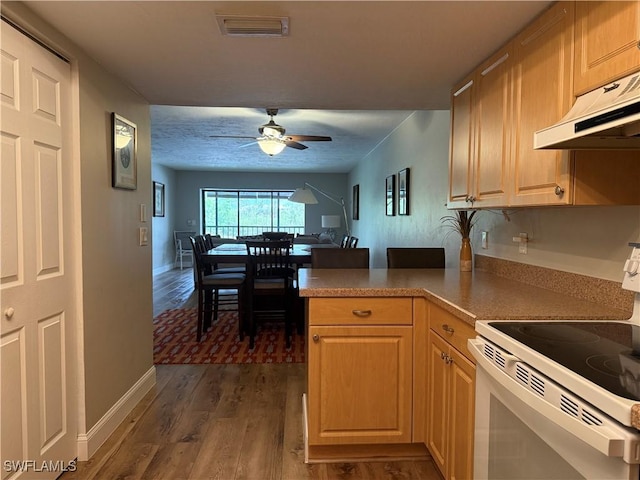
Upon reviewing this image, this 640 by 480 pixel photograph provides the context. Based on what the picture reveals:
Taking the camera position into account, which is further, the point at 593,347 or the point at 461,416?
the point at 461,416

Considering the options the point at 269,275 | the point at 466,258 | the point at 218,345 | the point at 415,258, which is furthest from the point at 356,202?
the point at 466,258

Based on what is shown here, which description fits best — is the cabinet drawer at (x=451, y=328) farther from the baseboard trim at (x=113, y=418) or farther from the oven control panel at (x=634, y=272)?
the baseboard trim at (x=113, y=418)

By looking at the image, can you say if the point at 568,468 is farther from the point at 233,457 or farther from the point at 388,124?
the point at 388,124

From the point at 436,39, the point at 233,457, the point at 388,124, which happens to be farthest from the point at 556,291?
the point at 388,124

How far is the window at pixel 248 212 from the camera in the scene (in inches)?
394

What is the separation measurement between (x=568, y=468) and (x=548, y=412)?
123 mm

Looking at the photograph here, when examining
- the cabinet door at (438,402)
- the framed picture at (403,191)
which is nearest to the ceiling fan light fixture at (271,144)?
the framed picture at (403,191)

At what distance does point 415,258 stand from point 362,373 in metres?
1.19

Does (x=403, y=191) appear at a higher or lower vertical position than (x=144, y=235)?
higher

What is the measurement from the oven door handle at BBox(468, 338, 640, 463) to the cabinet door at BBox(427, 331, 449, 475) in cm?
48

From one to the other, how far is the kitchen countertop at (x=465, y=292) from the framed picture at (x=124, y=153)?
1221 millimetres

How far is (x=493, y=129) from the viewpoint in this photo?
1.89m

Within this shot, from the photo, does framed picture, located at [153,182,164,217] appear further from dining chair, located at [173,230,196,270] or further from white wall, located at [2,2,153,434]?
white wall, located at [2,2,153,434]

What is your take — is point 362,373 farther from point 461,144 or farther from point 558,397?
point 461,144
